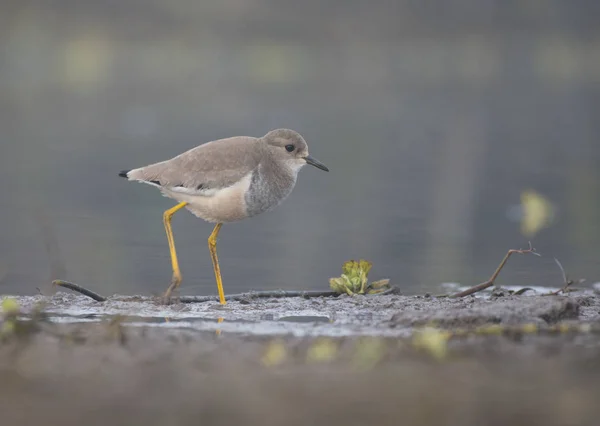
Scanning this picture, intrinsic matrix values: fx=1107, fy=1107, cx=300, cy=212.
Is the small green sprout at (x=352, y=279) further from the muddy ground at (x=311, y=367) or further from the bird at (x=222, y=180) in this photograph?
the muddy ground at (x=311, y=367)

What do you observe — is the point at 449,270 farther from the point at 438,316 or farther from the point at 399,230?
the point at 438,316

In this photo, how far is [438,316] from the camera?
5.79 metres

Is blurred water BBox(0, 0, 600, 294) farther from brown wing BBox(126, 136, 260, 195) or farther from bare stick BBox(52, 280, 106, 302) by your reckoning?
brown wing BBox(126, 136, 260, 195)

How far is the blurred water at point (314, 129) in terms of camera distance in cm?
944

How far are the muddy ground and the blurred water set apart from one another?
1.72 m

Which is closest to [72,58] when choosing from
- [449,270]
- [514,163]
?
[514,163]

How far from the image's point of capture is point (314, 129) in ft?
67.4

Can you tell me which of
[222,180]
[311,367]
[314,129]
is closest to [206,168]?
[222,180]

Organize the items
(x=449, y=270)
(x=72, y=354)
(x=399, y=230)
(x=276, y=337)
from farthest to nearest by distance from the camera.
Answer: (x=399, y=230)
(x=449, y=270)
(x=276, y=337)
(x=72, y=354)

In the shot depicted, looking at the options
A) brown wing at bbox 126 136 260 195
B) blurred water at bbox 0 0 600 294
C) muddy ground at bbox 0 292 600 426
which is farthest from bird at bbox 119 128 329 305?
muddy ground at bbox 0 292 600 426

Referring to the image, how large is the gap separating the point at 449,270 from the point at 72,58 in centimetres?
2061

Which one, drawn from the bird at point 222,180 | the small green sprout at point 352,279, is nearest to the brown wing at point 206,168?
the bird at point 222,180

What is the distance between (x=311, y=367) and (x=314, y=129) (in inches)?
625

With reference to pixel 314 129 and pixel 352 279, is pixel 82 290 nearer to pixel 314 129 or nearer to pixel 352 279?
pixel 352 279
